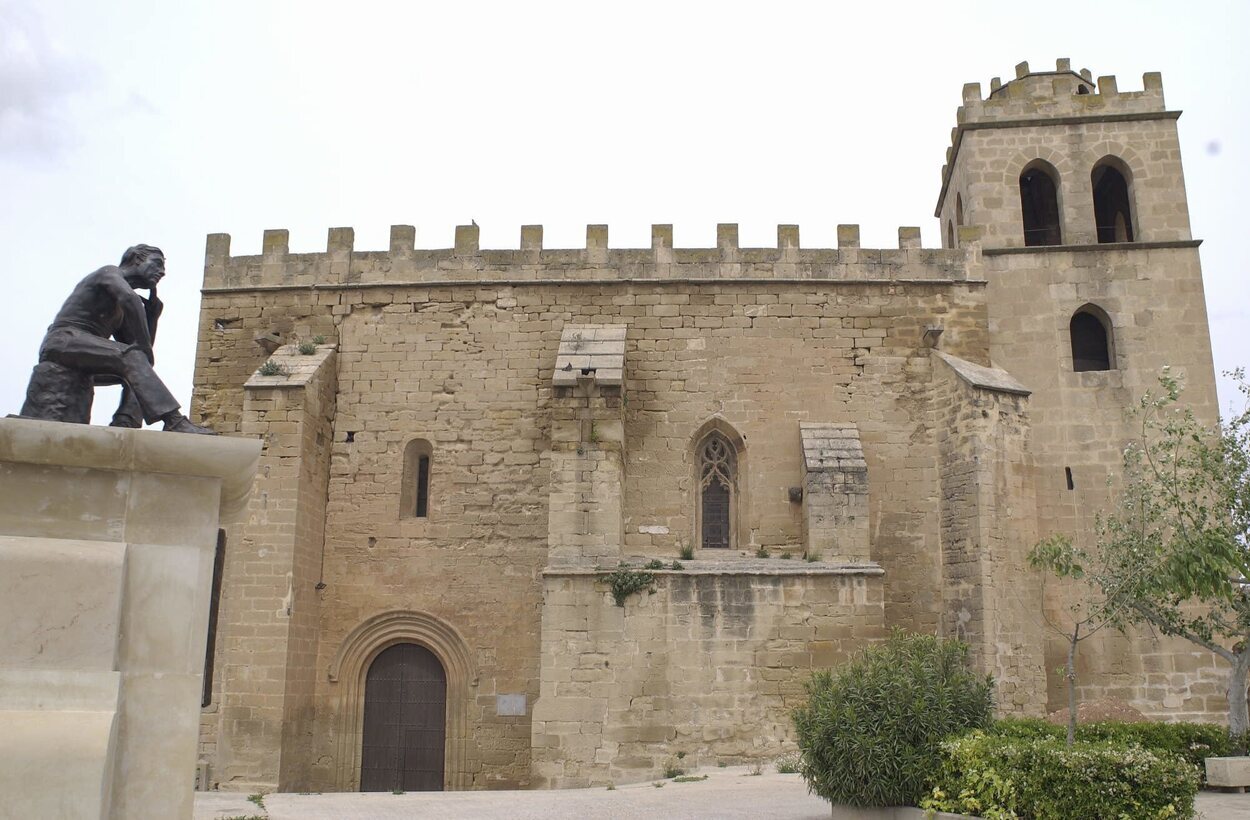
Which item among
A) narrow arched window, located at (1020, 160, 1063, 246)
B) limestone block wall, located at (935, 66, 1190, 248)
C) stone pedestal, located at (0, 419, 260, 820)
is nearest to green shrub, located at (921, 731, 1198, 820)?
stone pedestal, located at (0, 419, 260, 820)

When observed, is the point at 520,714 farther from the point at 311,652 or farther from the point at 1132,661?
the point at 1132,661

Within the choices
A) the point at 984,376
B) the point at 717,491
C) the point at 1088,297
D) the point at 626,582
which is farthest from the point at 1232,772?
the point at 1088,297

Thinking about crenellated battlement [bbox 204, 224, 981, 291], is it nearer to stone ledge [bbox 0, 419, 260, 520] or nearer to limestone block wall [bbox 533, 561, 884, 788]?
limestone block wall [bbox 533, 561, 884, 788]

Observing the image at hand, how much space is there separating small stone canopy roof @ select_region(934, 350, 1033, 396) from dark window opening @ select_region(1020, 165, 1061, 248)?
3.30 metres

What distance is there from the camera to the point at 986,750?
27.7ft

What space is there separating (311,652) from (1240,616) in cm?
1238

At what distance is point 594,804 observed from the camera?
35.8 ft

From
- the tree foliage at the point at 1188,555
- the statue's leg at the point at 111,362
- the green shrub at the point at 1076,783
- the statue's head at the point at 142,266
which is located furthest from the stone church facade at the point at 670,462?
the statue's leg at the point at 111,362

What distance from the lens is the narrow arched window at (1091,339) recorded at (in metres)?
16.9

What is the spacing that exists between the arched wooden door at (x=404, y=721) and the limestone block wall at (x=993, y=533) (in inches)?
304

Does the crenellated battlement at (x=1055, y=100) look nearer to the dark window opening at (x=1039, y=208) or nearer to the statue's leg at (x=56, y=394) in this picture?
the dark window opening at (x=1039, y=208)

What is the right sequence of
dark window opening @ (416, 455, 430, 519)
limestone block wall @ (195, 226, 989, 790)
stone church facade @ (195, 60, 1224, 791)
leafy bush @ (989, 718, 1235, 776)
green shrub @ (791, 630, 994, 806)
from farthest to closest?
dark window opening @ (416, 455, 430, 519), limestone block wall @ (195, 226, 989, 790), stone church facade @ (195, 60, 1224, 791), leafy bush @ (989, 718, 1235, 776), green shrub @ (791, 630, 994, 806)

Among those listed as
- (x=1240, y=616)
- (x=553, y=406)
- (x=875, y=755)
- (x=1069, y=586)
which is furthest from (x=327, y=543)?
(x=1240, y=616)

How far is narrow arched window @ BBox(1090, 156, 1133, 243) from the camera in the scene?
60.3 ft
